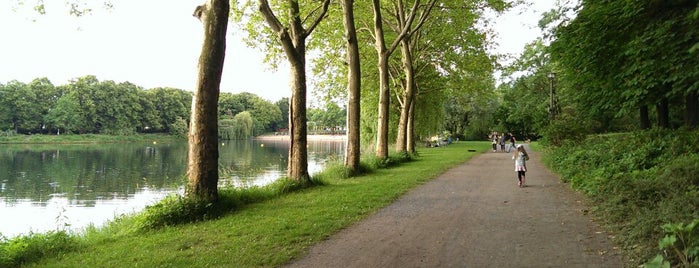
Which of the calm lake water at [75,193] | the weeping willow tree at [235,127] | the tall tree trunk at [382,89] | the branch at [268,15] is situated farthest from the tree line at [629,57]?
the weeping willow tree at [235,127]

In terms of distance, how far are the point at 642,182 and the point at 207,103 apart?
783cm

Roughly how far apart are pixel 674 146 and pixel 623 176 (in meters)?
2.05

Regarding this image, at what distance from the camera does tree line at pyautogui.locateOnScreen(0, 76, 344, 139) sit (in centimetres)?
7419

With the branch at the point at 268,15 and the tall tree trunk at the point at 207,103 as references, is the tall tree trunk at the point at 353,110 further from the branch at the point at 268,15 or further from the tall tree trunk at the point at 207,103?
the tall tree trunk at the point at 207,103

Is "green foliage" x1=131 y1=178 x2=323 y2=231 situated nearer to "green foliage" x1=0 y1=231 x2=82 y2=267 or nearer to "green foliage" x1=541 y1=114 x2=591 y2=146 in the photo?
"green foliage" x1=0 y1=231 x2=82 y2=267

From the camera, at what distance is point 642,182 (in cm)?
810

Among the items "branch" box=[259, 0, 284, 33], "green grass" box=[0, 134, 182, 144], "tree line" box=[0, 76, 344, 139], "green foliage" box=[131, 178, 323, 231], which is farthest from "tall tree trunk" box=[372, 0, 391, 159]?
"green grass" box=[0, 134, 182, 144]

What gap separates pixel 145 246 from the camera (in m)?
6.77

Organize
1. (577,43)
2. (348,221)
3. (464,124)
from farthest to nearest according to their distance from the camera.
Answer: (464,124) < (577,43) < (348,221)

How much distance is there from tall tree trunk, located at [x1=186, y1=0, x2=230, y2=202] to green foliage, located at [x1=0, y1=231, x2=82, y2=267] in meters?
2.51

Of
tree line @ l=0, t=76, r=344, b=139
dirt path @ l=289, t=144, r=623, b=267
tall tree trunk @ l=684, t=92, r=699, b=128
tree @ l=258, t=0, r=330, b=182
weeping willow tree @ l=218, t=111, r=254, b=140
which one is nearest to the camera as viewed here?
dirt path @ l=289, t=144, r=623, b=267

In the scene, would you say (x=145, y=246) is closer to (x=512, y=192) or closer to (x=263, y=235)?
(x=263, y=235)

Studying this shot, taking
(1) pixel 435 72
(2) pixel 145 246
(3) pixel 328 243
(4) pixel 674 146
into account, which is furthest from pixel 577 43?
(1) pixel 435 72

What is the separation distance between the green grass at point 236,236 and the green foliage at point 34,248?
0.08 metres
